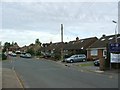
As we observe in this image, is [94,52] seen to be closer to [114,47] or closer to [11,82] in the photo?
[114,47]

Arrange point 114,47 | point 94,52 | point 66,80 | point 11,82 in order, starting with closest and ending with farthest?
point 11,82, point 66,80, point 114,47, point 94,52

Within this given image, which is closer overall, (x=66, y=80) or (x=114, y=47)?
(x=66, y=80)

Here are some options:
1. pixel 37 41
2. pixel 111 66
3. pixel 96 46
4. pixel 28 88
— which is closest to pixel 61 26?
pixel 96 46

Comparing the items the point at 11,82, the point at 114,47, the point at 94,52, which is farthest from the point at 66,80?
the point at 94,52

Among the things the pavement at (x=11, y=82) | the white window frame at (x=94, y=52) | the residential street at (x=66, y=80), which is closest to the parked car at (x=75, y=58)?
the white window frame at (x=94, y=52)

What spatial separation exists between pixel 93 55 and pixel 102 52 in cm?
393

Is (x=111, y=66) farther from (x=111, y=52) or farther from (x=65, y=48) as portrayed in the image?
(x=65, y=48)

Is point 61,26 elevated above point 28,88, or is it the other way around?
point 61,26

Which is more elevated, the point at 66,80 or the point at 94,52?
the point at 94,52

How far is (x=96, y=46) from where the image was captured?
68.4m

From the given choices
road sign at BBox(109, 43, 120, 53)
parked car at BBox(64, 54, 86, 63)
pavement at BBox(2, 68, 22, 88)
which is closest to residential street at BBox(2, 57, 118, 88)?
pavement at BBox(2, 68, 22, 88)

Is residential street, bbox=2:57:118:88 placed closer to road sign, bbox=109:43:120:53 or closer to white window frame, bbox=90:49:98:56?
road sign, bbox=109:43:120:53

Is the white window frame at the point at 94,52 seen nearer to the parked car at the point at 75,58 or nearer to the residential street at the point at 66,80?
the parked car at the point at 75,58

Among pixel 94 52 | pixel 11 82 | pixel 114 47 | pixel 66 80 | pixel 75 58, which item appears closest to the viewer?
pixel 11 82
